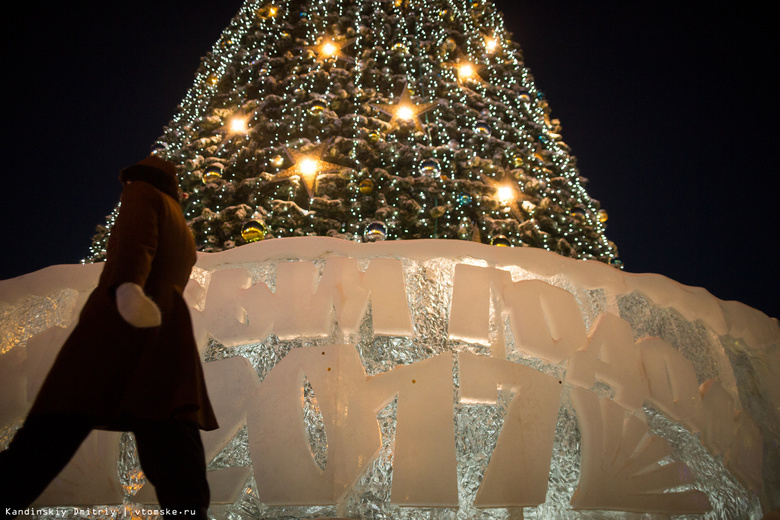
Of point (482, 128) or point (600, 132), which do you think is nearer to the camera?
point (482, 128)

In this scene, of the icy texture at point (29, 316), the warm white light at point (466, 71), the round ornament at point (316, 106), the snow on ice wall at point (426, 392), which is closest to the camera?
the snow on ice wall at point (426, 392)

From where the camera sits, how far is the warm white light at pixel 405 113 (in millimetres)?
4703

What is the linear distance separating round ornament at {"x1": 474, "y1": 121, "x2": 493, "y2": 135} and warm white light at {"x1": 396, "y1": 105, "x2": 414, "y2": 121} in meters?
0.78

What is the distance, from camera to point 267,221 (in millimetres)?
4031

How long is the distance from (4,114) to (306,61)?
250 inches

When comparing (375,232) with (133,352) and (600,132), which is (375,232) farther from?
(600,132)

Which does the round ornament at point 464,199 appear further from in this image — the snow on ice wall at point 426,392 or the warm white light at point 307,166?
the snow on ice wall at point 426,392

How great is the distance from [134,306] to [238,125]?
456cm

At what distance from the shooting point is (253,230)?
148 inches

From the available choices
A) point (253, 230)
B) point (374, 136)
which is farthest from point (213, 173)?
point (374, 136)

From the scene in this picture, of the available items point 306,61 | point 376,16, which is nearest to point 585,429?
point 306,61

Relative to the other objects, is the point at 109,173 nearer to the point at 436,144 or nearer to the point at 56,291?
the point at 436,144

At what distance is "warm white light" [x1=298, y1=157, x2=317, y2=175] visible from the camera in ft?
14.4

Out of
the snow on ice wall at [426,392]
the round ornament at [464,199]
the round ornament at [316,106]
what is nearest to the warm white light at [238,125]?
the round ornament at [316,106]
